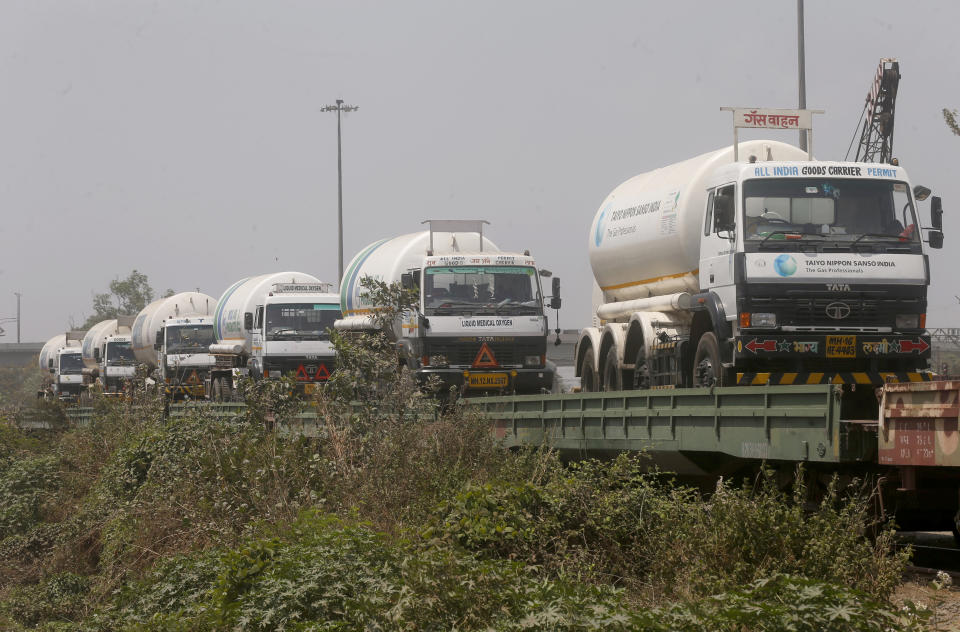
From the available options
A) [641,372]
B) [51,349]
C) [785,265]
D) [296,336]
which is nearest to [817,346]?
[785,265]

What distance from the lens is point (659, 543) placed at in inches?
352


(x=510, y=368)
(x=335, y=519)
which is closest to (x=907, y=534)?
(x=335, y=519)

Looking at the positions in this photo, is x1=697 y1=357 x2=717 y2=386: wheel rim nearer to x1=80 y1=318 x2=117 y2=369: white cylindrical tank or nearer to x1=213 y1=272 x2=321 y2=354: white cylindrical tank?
x1=213 y1=272 x2=321 y2=354: white cylindrical tank

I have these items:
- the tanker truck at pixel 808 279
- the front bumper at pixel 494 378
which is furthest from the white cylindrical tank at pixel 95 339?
the tanker truck at pixel 808 279

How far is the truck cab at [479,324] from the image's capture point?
63.7 ft

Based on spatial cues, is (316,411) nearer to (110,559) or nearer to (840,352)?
(110,559)

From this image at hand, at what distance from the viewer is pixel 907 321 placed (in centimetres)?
1296

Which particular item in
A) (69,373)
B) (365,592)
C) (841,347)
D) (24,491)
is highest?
(841,347)

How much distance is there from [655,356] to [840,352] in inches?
134

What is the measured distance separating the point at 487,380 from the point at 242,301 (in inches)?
530

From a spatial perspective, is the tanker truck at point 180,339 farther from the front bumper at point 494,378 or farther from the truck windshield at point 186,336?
the front bumper at point 494,378

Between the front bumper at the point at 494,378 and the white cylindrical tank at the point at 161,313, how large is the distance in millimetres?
20989

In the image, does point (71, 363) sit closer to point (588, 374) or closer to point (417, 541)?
point (588, 374)

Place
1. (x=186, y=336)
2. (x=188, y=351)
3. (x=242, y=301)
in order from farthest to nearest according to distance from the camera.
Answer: (x=186, y=336) < (x=188, y=351) < (x=242, y=301)
